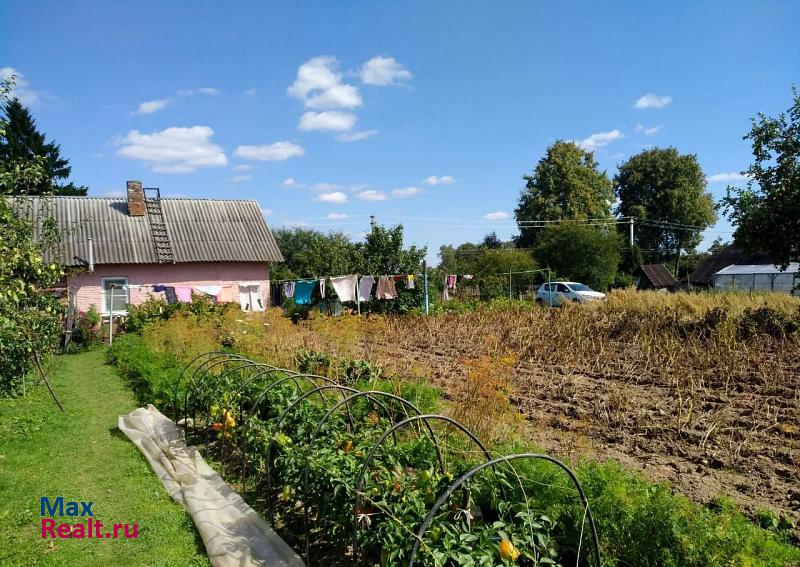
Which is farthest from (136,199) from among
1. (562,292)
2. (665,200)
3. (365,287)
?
(665,200)

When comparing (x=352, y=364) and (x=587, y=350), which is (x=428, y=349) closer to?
(x=587, y=350)

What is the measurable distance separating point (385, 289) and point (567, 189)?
83.0 feet

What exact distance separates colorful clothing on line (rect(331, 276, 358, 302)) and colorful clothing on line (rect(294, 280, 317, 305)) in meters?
1.52

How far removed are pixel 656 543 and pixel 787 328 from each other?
1003 cm

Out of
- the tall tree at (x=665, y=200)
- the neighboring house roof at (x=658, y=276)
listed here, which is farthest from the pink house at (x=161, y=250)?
the tall tree at (x=665, y=200)

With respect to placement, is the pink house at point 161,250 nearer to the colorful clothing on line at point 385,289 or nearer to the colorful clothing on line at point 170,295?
the colorful clothing on line at point 170,295

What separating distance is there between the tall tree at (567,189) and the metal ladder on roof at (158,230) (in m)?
26.6

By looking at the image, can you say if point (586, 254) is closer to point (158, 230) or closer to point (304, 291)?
point (304, 291)

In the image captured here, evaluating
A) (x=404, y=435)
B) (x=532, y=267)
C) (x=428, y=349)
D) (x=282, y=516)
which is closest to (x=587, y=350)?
(x=428, y=349)

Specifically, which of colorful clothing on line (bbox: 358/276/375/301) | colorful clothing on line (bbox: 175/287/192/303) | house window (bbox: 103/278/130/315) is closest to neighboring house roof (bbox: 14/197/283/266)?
house window (bbox: 103/278/130/315)

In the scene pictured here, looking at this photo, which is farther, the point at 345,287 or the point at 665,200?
the point at 665,200

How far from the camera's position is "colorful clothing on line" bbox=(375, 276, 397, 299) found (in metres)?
18.0

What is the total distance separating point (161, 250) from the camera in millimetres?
18859

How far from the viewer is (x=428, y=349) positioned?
Answer: 12164 mm
